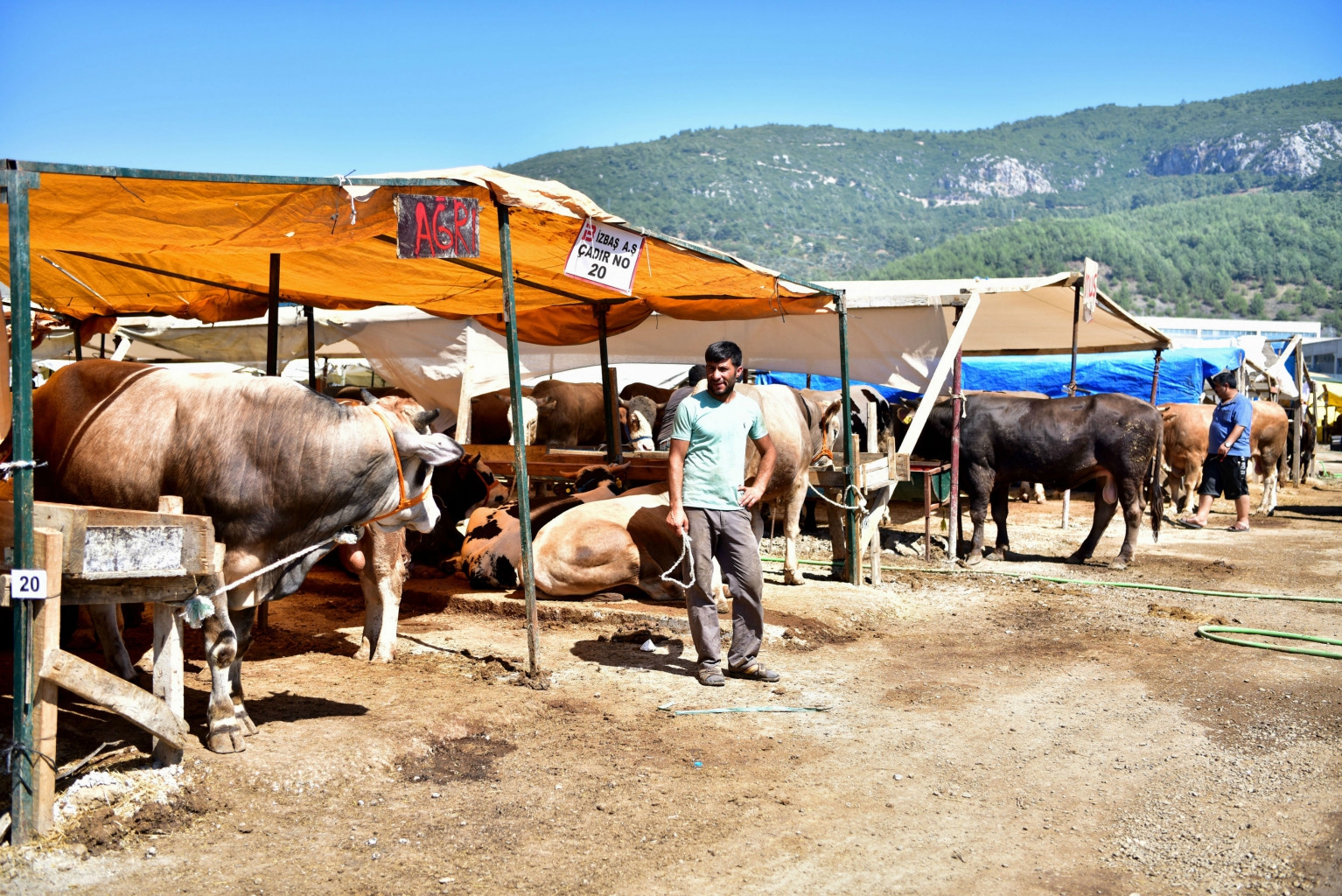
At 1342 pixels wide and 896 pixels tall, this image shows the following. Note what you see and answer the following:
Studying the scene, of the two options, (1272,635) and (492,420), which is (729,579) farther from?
(492,420)

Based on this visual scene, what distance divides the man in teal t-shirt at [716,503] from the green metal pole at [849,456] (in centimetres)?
300

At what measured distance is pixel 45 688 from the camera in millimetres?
3734

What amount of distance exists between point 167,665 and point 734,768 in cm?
245

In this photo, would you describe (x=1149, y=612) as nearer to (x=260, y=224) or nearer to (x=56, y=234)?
(x=260, y=224)

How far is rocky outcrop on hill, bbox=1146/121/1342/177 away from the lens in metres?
138

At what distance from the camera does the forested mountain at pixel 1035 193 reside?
91.6 meters

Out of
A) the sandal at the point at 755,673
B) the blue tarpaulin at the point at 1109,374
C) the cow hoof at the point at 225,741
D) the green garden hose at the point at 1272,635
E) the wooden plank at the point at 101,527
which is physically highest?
the blue tarpaulin at the point at 1109,374

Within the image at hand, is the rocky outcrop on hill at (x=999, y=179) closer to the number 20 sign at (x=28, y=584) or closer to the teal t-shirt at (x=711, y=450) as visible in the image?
the teal t-shirt at (x=711, y=450)

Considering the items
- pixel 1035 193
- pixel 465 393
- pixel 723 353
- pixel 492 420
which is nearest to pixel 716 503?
pixel 723 353

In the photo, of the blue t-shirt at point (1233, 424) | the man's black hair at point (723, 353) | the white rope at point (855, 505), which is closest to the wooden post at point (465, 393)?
the white rope at point (855, 505)

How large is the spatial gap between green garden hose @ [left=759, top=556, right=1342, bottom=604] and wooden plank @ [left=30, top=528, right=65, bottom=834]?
7.30m

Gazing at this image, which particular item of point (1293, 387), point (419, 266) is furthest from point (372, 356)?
point (1293, 387)

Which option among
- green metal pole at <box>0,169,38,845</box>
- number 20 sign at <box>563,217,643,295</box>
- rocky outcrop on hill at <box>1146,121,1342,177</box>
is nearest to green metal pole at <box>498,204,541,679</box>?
number 20 sign at <box>563,217,643,295</box>

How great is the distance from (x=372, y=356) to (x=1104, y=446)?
25.1ft
